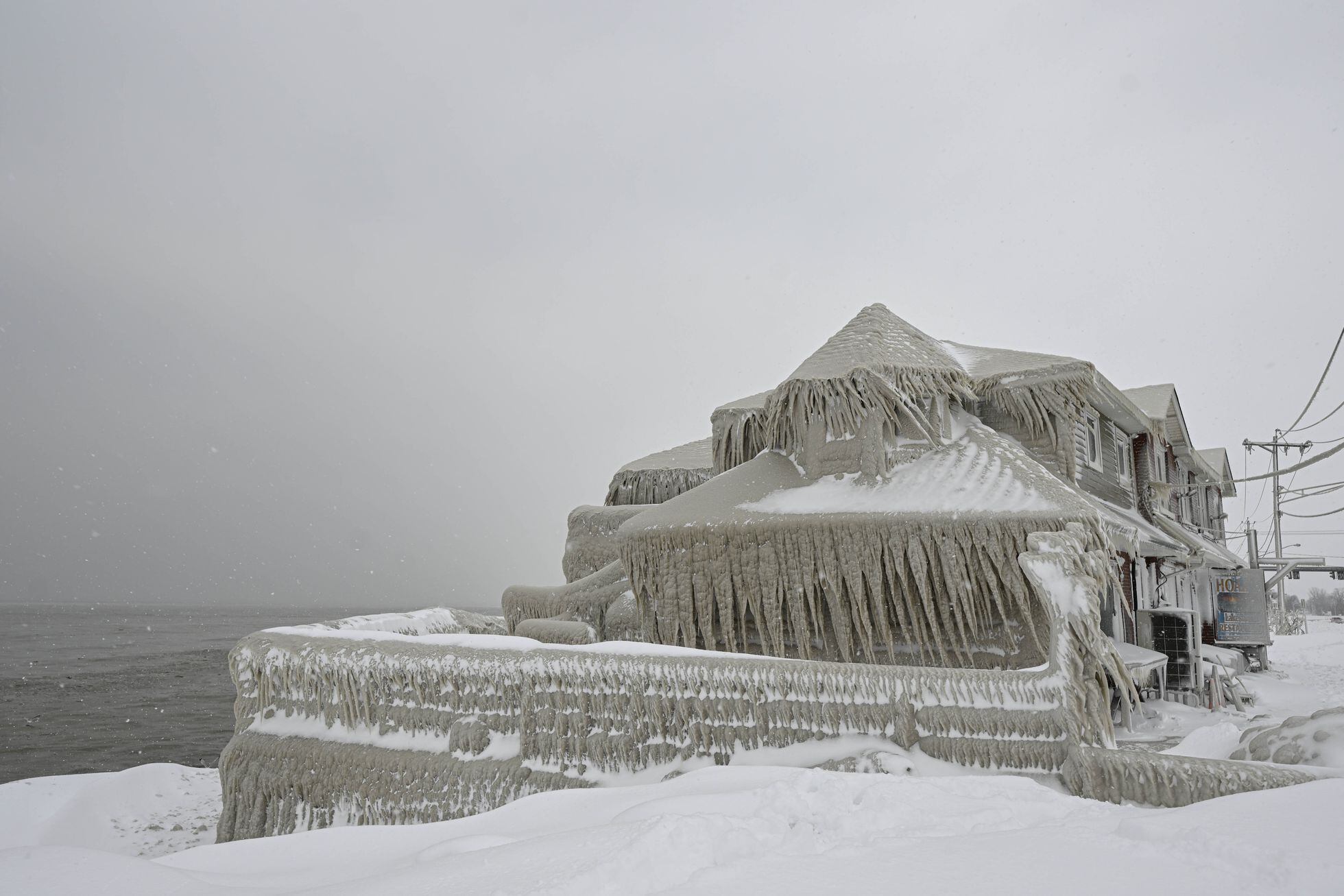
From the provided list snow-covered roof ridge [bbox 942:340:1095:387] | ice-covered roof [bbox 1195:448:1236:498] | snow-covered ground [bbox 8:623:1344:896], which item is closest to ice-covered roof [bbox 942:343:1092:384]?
snow-covered roof ridge [bbox 942:340:1095:387]

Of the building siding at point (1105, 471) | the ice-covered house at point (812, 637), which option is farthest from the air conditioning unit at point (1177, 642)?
the building siding at point (1105, 471)

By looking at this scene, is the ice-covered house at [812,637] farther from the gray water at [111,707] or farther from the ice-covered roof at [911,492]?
the gray water at [111,707]

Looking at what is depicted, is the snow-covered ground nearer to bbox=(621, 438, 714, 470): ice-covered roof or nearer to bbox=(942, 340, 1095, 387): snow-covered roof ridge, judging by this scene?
bbox=(942, 340, 1095, 387): snow-covered roof ridge

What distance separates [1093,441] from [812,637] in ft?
23.7

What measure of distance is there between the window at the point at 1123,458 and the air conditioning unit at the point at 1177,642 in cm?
297

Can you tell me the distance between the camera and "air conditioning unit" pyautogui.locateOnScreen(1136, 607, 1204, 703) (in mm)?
16156

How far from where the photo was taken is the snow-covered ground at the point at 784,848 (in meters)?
2.93

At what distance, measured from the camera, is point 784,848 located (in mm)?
3559

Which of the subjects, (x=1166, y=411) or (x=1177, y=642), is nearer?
(x=1177, y=642)

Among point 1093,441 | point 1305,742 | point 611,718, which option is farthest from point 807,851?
point 1093,441

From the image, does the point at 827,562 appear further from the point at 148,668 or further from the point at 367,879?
the point at 148,668

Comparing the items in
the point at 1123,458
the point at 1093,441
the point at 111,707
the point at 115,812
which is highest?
the point at 1093,441

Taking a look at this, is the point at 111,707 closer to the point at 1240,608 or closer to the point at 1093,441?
the point at 1093,441

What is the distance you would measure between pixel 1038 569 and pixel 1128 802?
2.02 metres
